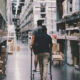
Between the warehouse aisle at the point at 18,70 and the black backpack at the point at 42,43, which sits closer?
the black backpack at the point at 42,43

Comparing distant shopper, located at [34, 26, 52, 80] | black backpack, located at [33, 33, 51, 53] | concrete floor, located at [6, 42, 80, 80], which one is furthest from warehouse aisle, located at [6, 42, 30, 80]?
black backpack, located at [33, 33, 51, 53]

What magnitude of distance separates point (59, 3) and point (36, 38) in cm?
1077

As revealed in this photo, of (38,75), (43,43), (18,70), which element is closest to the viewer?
(43,43)

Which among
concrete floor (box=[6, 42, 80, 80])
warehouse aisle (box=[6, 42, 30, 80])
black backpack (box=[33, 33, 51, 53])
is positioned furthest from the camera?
warehouse aisle (box=[6, 42, 30, 80])

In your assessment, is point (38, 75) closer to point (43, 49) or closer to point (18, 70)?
point (18, 70)

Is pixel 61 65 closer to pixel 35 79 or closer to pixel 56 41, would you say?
pixel 56 41

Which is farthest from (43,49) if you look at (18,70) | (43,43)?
(18,70)

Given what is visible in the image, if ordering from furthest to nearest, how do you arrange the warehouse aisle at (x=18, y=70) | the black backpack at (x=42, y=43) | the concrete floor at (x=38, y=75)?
the warehouse aisle at (x=18, y=70)
the concrete floor at (x=38, y=75)
the black backpack at (x=42, y=43)

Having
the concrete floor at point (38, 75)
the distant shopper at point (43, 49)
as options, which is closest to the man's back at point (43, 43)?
the distant shopper at point (43, 49)

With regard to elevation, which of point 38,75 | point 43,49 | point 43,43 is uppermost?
point 43,43

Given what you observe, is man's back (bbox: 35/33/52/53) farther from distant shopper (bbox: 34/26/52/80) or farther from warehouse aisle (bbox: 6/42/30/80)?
warehouse aisle (bbox: 6/42/30/80)

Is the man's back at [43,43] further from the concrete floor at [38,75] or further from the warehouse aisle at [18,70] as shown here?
the warehouse aisle at [18,70]

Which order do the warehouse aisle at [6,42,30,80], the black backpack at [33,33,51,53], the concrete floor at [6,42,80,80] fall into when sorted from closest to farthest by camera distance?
the black backpack at [33,33,51,53] → the concrete floor at [6,42,80,80] → the warehouse aisle at [6,42,30,80]

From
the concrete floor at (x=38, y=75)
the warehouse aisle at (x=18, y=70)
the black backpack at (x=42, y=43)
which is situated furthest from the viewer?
the warehouse aisle at (x=18, y=70)
